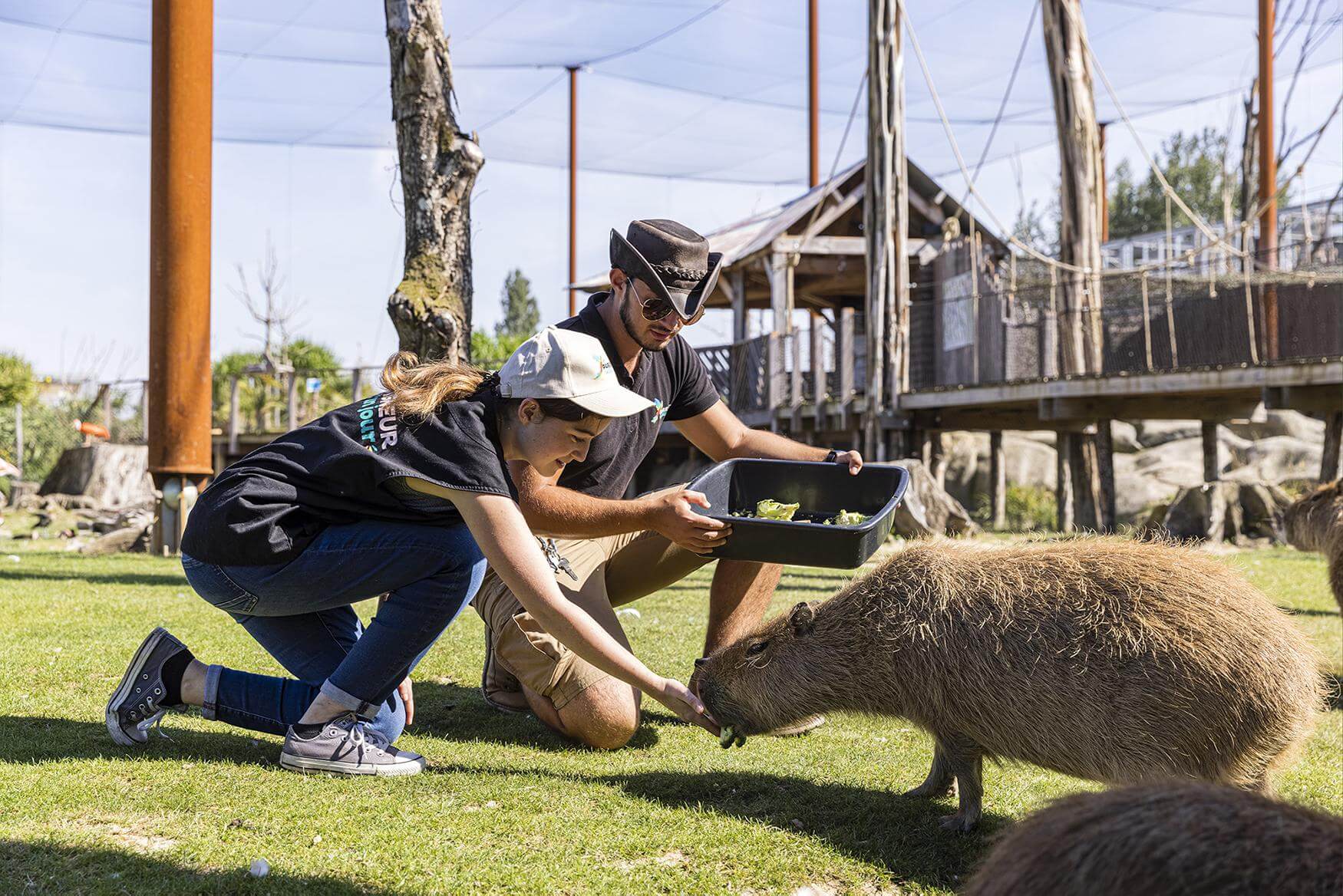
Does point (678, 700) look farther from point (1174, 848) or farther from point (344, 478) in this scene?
point (1174, 848)

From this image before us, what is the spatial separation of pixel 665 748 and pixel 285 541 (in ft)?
4.96

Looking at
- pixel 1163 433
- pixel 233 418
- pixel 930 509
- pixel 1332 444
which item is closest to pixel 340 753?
pixel 930 509

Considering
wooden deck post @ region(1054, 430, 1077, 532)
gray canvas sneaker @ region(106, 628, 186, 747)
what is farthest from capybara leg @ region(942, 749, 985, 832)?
wooden deck post @ region(1054, 430, 1077, 532)

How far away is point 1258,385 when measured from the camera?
10789 mm

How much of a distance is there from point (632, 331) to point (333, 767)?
171 cm

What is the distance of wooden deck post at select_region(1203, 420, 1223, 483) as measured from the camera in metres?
13.2

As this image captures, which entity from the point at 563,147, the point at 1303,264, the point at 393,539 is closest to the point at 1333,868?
the point at 393,539

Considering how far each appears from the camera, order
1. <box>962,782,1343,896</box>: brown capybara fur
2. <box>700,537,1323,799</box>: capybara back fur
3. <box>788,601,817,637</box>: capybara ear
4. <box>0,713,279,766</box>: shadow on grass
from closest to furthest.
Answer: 1. <box>962,782,1343,896</box>: brown capybara fur
2. <box>700,537,1323,799</box>: capybara back fur
3. <box>0,713,279,766</box>: shadow on grass
4. <box>788,601,817,637</box>: capybara ear

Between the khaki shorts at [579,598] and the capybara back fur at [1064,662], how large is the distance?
1.93ft

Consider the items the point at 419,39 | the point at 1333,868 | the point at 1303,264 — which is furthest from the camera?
the point at 1303,264

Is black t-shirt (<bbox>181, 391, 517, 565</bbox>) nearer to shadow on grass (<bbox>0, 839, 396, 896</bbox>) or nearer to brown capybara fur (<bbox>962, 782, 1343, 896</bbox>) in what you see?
shadow on grass (<bbox>0, 839, 396, 896</bbox>)

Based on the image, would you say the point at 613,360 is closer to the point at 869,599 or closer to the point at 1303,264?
the point at 869,599

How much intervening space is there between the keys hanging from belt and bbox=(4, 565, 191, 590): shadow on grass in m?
4.11

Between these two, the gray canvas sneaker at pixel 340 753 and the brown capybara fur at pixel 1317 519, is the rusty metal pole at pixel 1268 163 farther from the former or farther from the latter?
the gray canvas sneaker at pixel 340 753
